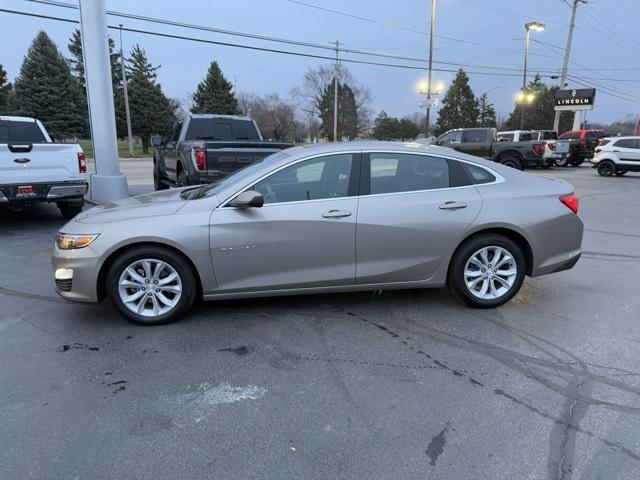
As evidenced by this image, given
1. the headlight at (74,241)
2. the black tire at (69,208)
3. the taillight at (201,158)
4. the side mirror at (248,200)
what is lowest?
the black tire at (69,208)

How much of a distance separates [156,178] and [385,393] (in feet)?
37.3

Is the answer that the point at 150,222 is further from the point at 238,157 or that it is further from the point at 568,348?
the point at 238,157

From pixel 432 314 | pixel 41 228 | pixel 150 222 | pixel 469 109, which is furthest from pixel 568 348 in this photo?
pixel 469 109

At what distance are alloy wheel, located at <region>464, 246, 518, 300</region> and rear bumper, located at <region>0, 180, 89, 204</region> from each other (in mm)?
6565

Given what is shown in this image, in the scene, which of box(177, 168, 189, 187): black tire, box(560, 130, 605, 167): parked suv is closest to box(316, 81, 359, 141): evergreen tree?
box(560, 130, 605, 167): parked suv

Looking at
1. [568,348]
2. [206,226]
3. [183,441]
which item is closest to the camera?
[183,441]

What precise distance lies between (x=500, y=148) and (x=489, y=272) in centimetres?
1918

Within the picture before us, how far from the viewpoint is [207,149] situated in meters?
7.67

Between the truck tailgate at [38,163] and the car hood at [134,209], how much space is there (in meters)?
3.86

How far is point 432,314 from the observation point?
4355mm

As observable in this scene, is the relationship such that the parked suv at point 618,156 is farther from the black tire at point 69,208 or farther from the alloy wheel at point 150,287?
the alloy wheel at point 150,287

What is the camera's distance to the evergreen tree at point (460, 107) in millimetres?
70688

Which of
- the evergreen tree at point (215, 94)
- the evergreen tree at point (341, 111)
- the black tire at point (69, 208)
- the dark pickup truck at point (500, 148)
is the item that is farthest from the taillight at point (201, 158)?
the evergreen tree at point (341, 111)

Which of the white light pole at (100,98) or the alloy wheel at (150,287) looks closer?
the alloy wheel at (150,287)
